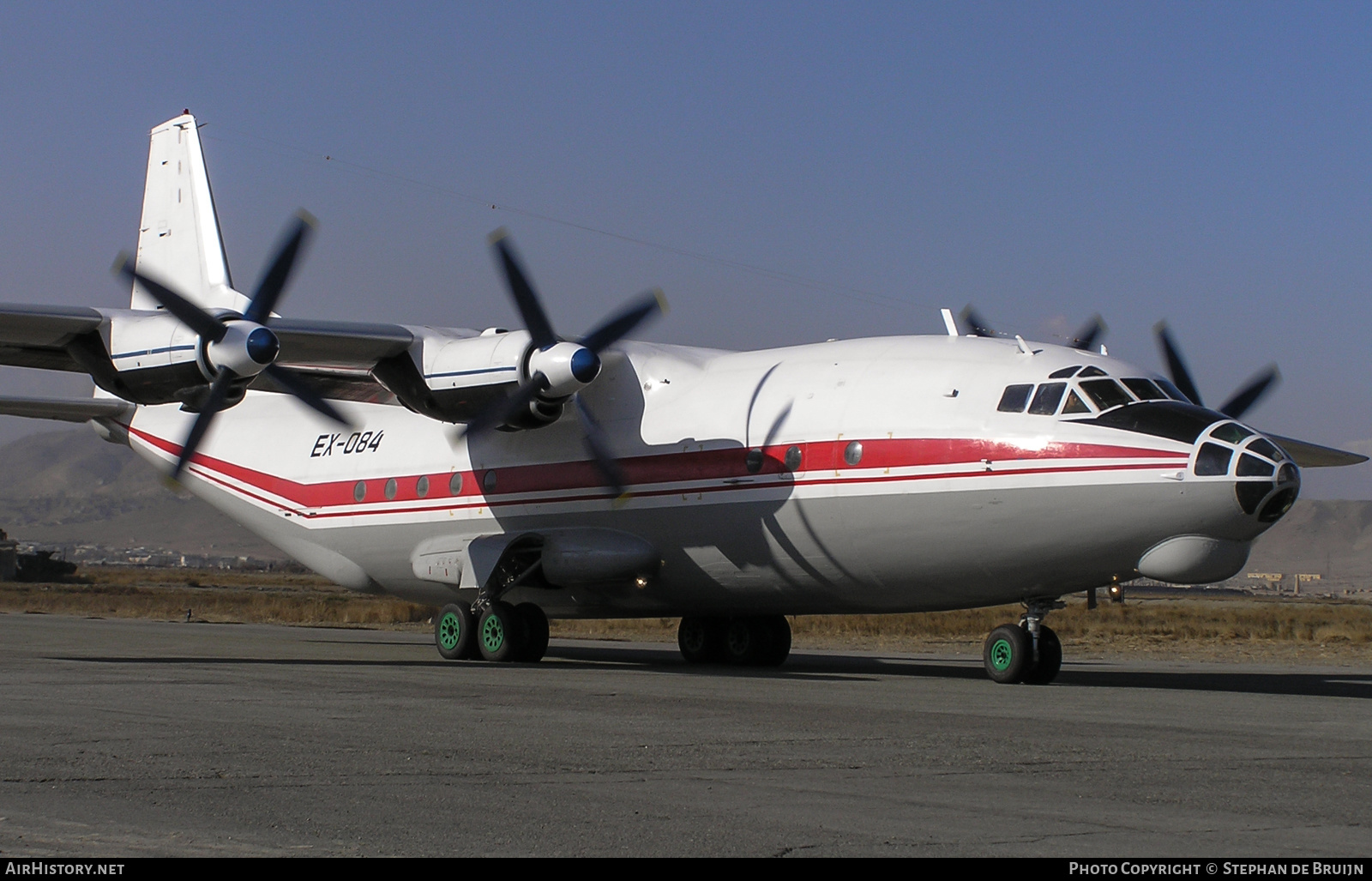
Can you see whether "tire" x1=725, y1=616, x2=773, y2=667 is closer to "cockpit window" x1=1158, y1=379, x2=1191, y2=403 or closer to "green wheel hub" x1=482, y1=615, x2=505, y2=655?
"green wheel hub" x1=482, y1=615, x2=505, y2=655

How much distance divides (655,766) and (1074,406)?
9.25 meters

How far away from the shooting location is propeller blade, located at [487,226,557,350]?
19.5 m

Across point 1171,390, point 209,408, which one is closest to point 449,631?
point 209,408

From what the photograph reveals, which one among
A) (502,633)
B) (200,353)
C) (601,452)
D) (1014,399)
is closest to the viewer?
(1014,399)

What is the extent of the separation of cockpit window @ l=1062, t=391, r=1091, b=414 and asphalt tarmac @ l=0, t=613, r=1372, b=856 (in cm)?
330

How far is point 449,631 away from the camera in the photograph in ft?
69.7

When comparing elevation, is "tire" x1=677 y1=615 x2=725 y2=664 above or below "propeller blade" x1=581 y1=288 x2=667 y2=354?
below

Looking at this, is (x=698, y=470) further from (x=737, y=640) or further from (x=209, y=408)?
(x=209, y=408)

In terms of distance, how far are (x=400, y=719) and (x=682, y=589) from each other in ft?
29.6

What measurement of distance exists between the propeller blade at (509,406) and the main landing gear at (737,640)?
4.81 m

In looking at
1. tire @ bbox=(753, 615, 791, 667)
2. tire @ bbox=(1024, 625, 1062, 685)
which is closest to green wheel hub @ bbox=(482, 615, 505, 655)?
tire @ bbox=(753, 615, 791, 667)

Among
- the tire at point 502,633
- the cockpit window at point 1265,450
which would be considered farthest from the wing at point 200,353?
the cockpit window at point 1265,450

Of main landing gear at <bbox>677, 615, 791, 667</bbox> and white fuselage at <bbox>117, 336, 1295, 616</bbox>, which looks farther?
main landing gear at <bbox>677, 615, 791, 667</bbox>

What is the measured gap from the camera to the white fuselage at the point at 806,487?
1619cm
